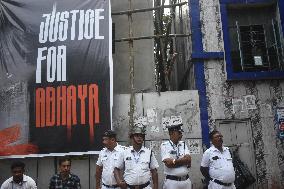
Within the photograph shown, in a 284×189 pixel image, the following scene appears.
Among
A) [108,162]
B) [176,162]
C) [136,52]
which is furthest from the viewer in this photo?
[136,52]

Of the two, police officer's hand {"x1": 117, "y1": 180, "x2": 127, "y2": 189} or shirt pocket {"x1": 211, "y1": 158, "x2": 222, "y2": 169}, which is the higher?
shirt pocket {"x1": 211, "y1": 158, "x2": 222, "y2": 169}

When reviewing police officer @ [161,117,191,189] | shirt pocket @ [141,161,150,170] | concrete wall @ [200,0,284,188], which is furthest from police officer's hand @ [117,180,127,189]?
concrete wall @ [200,0,284,188]

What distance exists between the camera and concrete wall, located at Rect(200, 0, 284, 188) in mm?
8820

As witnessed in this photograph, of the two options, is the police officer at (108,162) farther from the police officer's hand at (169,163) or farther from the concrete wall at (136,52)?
the concrete wall at (136,52)

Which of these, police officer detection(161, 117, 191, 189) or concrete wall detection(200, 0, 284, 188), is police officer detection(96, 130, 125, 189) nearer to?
police officer detection(161, 117, 191, 189)

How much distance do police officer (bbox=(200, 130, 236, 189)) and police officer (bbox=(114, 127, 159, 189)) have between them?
3.79 ft

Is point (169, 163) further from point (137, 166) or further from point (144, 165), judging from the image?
point (137, 166)

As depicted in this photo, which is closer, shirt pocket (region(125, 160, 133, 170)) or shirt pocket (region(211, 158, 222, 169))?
shirt pocket (region(125, 160, 133, 170))

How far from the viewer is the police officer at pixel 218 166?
21.9ft

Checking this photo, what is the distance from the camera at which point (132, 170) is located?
6.31 m

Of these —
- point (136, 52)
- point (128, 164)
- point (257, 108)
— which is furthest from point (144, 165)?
point (136, 52)

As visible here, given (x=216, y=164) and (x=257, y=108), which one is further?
(x=257, y=108)

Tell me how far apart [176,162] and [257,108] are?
3759 mm

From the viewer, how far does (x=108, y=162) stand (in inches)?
271
